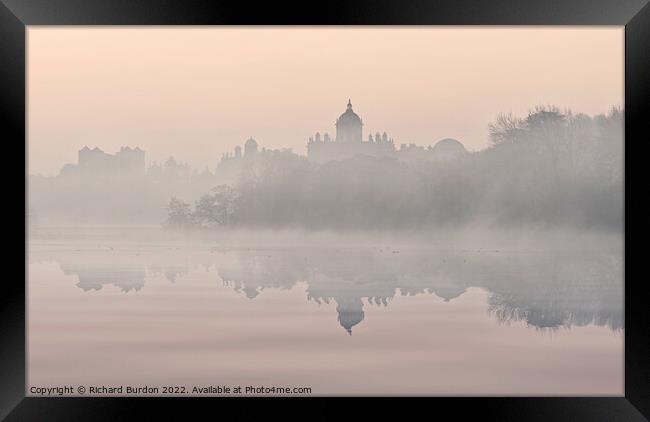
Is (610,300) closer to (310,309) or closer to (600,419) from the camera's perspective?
(310,309)

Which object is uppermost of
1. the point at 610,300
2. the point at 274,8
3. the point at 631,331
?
the point at 274,8

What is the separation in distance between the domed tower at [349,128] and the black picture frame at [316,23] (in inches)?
1826

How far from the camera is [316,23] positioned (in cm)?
383

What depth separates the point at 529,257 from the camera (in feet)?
57.0

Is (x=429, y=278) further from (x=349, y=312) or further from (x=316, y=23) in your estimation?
(x=316, y=23)

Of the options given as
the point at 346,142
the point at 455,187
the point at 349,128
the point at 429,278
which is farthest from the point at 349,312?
the point at 349,128

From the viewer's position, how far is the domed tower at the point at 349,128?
51125mm

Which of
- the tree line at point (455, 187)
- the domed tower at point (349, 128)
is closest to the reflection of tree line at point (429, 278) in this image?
the tree line at point (455, 187)

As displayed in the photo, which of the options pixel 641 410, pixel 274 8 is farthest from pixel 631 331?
pixel 274 8

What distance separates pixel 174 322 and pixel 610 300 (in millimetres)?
6716

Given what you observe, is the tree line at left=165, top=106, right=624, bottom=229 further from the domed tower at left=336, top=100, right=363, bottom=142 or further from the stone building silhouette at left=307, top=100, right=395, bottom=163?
the domed tower at left=336, top=100, right=363, bottom=142

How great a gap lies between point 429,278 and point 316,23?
1016 cm

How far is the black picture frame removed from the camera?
12.3 feet

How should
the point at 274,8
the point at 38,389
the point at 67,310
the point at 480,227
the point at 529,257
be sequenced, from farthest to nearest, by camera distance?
the point at 480,227 < the point at 529,257 < the point at 67,310 < the point at 38,389 < the point at 274,8
